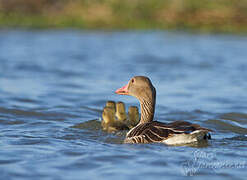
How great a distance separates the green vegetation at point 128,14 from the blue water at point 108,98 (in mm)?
2040

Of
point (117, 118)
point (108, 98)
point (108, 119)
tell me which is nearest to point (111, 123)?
point (108, 119)

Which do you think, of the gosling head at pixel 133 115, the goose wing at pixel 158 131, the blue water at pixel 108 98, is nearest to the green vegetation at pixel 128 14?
the blue water at pixel 108 98

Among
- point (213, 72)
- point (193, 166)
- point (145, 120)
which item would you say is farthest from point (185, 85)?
point (193, 166)

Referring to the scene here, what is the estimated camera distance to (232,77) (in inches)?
673

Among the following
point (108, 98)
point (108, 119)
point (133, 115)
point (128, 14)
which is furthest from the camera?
point (128, 14)

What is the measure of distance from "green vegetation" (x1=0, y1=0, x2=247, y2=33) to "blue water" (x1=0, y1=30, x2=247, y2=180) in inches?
80.3

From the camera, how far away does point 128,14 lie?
3195cm

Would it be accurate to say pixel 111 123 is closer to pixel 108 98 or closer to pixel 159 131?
pixel 159 131

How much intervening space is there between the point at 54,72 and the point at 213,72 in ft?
17.6

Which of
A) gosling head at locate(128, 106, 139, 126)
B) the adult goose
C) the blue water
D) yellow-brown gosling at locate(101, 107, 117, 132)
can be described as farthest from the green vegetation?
the adult goose

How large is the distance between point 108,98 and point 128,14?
62.0 ft

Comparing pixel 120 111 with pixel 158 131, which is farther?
pixel 120 111

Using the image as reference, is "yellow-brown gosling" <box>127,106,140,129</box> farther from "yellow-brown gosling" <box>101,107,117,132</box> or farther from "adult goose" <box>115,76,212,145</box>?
"adult goose" <box>115,76,212,145</box>

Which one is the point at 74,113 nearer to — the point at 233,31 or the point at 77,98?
the point at 77,98
